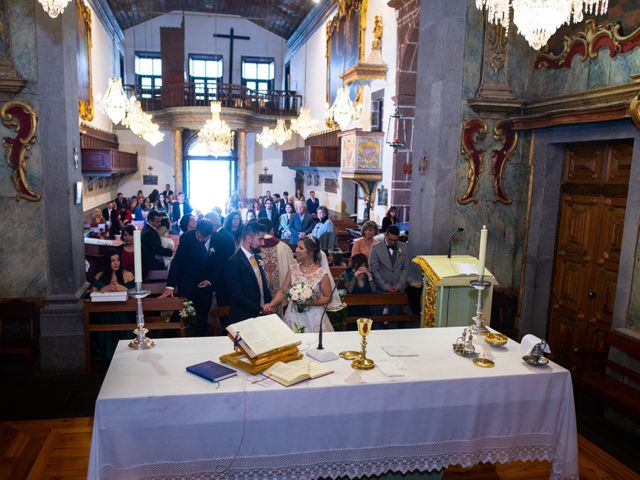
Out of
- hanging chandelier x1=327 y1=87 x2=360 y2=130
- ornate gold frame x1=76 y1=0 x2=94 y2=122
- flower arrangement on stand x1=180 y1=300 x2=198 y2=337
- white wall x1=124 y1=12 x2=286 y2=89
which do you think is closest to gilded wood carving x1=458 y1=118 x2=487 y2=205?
flower arrangement on stand x1=180 y1=300 x2=198 y2=337

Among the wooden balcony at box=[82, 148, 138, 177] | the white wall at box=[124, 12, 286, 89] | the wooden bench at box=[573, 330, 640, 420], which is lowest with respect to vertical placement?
the wooden bench at box=[573, 330, 640, 420]

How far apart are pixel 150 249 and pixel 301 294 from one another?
3.36m

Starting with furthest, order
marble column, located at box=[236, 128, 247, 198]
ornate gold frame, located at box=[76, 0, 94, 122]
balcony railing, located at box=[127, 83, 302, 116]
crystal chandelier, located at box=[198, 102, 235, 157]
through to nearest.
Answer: marble column, located at box=[236, 128, 247, 198] < balcony railing, located at box=[127, 83, 302, 116] < crystal chandelier, located at box=[198, 102, 235, 157] < ornate gold frame, located at box=[76, 0, 94, 122]

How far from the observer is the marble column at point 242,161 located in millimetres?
20828

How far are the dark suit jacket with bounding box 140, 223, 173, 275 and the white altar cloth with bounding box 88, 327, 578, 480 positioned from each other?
11.4 ft

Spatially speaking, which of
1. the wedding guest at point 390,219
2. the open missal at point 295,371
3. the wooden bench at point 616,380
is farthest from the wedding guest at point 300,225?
the open missal at point 295,371

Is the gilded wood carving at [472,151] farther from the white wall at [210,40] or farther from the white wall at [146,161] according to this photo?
the white wall at [210,40]

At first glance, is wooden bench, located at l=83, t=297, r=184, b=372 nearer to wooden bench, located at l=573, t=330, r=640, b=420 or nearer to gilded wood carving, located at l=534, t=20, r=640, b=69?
wooden bench, located at l=573, t=330, r=640, b=420

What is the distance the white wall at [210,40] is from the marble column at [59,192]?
1735 cm

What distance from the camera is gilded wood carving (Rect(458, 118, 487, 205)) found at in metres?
5.85

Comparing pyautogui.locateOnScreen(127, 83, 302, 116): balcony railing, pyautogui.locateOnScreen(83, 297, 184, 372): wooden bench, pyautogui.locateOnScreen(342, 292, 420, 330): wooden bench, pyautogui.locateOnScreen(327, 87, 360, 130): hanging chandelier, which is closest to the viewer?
pyautogui.locateOnScreen(83, 297, 184, 372): wooden bench

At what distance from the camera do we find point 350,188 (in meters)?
14.1

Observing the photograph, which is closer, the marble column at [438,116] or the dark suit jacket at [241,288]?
the dark suit jacket at [241,288]

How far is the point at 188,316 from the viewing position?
5.59 metres
